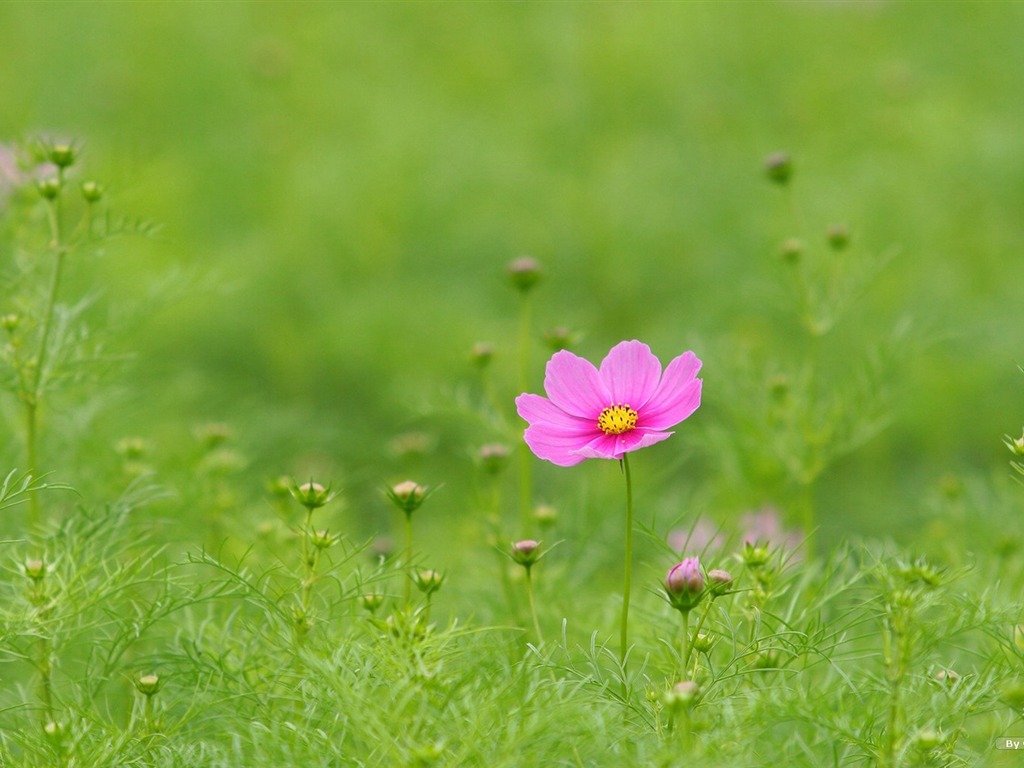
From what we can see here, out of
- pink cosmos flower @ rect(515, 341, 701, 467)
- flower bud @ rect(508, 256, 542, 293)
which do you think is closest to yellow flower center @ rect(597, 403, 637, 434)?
pink cosmos flower @ rect(515, 341, 701, 467)

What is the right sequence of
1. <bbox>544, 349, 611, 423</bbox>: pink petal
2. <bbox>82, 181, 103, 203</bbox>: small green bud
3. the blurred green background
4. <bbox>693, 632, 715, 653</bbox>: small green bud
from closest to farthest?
<bbox>693, 632, 715, 653</bbox>: small green bud → <bbox>544, 349, 611, 423</bbox>: pink petal → <bbox>82, 181, 103, 203</bbox>: small green bud → the blurred green background

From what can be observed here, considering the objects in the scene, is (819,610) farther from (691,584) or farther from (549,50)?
(549,50)

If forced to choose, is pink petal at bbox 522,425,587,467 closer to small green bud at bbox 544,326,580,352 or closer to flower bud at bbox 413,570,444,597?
flower bud at bbox 413,570,444,597

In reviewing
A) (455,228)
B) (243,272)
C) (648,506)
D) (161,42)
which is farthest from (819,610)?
(161,42)

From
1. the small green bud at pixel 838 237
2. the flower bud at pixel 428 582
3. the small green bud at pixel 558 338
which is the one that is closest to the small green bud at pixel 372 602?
the flower bud at pixel 428 582

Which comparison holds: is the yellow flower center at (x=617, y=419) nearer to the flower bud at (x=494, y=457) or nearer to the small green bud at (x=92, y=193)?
the flower bud at (x=494, y=457)

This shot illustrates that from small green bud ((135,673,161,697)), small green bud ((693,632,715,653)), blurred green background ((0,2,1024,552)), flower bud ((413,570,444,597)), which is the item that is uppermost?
blurred green background ((0,2,1024,552))
